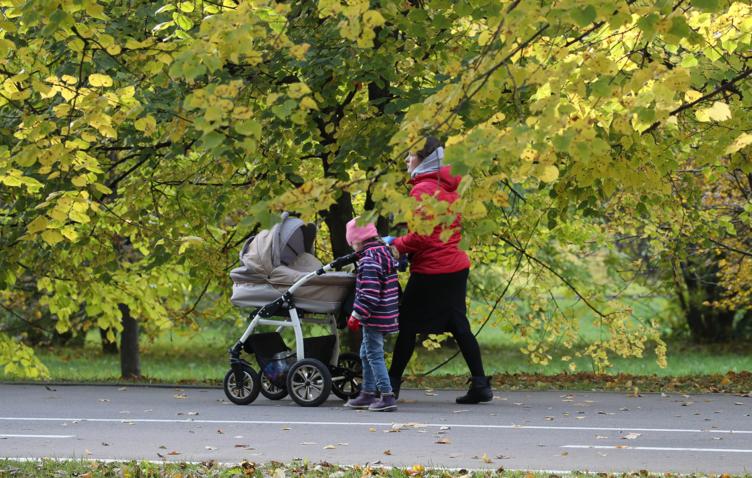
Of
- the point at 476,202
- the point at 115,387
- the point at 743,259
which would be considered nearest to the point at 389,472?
the point at 476,202

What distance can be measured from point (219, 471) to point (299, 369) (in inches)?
141

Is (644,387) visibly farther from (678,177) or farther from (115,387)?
(115,387)

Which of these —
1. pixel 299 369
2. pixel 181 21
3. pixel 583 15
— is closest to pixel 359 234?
pixel 299 369

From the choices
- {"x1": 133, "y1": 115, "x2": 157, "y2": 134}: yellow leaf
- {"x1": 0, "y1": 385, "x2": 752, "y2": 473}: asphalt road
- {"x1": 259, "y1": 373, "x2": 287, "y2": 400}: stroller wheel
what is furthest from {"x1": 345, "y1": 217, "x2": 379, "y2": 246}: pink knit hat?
{"x1": 133, "y1": 115, "x2": 157, "y2": 134}: yellow leaf

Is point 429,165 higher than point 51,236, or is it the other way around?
point 429,165

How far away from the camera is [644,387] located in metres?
12.1

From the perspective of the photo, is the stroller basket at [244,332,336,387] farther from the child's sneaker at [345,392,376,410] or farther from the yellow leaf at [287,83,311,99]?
the yellow leaf at [287,83,311,99]

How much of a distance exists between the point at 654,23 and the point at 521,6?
2.20ft

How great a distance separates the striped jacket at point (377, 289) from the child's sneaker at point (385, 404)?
0.53m

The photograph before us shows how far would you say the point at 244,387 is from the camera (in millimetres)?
10594

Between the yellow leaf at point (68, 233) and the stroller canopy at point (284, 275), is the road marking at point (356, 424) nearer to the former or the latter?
the stroller canopy at point (284, 275)

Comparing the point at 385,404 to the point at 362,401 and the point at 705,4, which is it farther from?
the point at 705,4

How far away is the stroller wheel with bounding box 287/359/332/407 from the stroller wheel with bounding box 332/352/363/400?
0.37 m

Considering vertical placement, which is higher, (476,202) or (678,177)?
(678,177)
